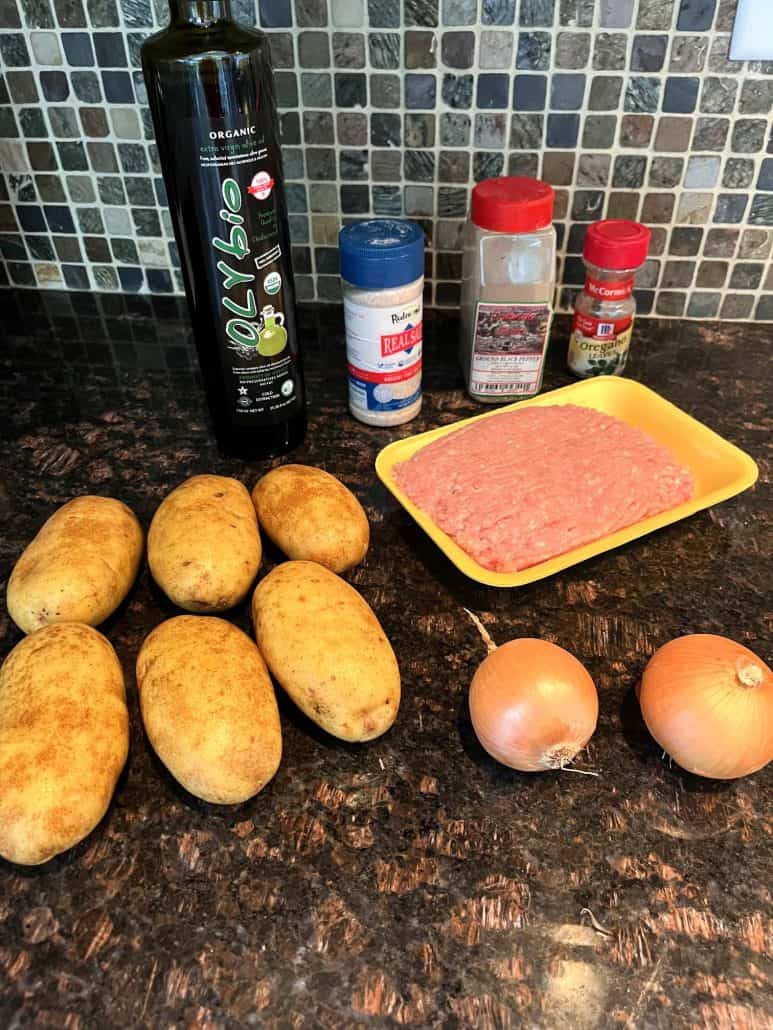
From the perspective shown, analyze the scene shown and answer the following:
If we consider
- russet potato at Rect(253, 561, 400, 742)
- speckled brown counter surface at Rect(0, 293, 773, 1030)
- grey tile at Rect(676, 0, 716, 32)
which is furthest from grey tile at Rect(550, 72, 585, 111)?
russet potato at Rect(253, 561, 400, 742)

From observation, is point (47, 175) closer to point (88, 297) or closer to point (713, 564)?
point (88, 297)

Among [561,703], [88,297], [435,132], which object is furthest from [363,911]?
[88,297]

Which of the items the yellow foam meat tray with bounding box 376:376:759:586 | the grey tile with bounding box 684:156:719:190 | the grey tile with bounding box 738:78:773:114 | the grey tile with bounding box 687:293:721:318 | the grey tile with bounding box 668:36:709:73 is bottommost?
the yellow foam meat tray with bounding box 376:376:759:586

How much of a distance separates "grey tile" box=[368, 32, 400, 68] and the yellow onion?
0.68m

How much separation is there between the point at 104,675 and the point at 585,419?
0.53 metres

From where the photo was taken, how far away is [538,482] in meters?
0.72

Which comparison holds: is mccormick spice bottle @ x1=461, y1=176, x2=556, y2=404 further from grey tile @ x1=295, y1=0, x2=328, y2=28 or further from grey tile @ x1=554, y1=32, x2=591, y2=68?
grey tile @ x1=295, y1=0, x2=328, y2=28

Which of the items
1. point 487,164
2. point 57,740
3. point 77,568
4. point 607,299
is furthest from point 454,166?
point 57,740

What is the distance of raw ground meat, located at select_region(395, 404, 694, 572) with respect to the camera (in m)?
0.68

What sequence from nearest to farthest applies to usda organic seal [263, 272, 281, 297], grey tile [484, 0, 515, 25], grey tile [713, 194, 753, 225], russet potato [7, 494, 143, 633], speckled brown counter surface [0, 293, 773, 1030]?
speckled brown counter surface [0, 293, 773, 1030], russet potato [7, 494, 143, 633], usda organic seal [263, 272, 281, 297], grey tile [484, 0, 515, 25], grey tile [713, 194, 753, 225]

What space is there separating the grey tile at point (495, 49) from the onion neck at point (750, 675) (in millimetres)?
686

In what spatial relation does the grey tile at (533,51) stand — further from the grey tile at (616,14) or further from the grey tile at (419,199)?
the grey tile at (419,199)

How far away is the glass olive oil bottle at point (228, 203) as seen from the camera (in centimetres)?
60

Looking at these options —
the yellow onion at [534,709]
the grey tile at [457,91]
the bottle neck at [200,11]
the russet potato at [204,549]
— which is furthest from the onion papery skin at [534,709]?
the grey tile at [457,91]
